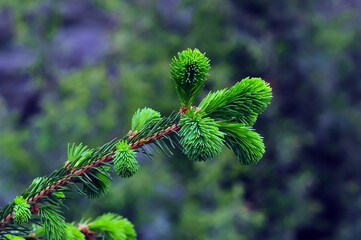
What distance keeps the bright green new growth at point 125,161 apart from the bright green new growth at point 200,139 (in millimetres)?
73

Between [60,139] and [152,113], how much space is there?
589 centimetres

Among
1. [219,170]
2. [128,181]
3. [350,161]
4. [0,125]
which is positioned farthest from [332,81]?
[0,125]

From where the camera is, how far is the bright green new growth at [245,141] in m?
0.67

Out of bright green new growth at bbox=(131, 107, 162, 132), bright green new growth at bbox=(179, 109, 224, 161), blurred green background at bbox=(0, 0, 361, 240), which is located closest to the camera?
bright green new growth at bbox=(179, 109, 224, 161)

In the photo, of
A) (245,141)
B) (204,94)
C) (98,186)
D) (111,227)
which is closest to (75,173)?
(98,186)

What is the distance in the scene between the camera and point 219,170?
659 cm

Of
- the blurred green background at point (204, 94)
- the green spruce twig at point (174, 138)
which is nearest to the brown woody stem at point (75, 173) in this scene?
the green spruce twig at point (174, 138)

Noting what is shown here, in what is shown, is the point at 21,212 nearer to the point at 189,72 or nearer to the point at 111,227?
the point at 111,227

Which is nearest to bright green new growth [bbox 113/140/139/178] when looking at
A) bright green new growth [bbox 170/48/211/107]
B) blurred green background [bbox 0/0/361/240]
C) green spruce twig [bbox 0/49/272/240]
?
green spruce twig [bbox 0/49/272/240]

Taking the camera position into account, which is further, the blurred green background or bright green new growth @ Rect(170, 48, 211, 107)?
the blurred green background

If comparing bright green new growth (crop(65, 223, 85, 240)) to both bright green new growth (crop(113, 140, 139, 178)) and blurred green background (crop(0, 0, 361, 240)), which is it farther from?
blurred green background (crop(0, 0, 361, 240))

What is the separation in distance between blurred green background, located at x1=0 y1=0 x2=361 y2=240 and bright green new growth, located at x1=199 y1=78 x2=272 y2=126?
17.8 feet

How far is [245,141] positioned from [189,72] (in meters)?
0.13

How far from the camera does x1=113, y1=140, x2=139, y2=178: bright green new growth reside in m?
0.63
